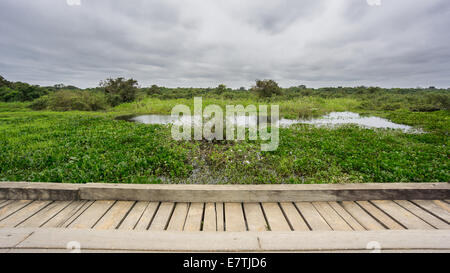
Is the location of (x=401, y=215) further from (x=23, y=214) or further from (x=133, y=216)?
(x=23, y=214)

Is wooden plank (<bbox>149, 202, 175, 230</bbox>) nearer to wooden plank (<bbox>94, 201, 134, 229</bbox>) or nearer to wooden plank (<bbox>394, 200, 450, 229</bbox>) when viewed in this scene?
wooden plank (<bbox>94, 201, 134, 229</bbox>)

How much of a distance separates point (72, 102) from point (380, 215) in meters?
25.8

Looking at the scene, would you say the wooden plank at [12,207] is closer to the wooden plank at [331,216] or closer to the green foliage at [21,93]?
the wooden plank at [331,216]

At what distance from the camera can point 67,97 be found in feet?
66.7

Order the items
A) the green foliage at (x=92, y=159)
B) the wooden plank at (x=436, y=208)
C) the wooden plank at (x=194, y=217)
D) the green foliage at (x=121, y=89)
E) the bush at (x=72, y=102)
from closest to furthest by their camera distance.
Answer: the wooden plank at (x=194, y=217)
the wooden plank at (x=436, y=208)
the green foliage at (x=92, y=159)
the bush at (x=72, y=102)
the green foliage at (x=121, y=89)

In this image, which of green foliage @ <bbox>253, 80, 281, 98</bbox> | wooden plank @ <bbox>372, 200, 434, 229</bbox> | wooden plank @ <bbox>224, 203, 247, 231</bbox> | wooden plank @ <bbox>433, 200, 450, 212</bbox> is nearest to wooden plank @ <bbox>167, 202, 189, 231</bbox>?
wooden plank @ <bbox>224, 203, 247, 231</bbox>

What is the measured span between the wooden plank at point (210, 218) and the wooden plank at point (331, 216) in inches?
50.0

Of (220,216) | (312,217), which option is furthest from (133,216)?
(312,217)

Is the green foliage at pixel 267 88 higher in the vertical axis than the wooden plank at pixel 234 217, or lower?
higher

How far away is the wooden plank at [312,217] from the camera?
2076 mm

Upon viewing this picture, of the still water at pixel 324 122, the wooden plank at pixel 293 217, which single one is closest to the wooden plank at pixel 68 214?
the wooden plank at pixel 293 217

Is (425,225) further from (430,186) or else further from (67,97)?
(67,97)

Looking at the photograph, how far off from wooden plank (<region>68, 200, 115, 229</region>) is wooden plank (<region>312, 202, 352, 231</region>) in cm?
260

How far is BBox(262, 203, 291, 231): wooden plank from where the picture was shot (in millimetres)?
2062
